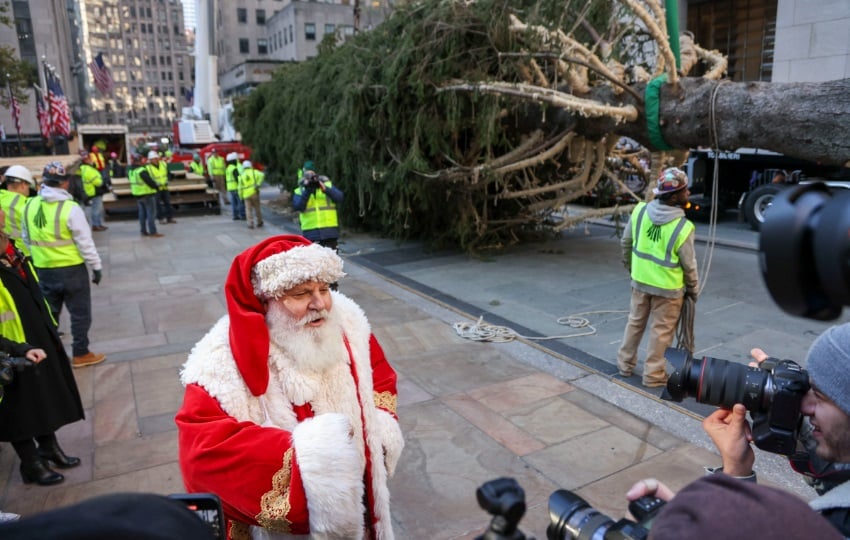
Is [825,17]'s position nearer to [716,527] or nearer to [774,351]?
[774,351]

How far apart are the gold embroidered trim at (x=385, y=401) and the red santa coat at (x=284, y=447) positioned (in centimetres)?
8

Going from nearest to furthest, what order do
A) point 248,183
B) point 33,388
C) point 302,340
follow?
point 302,340
point 33,388
point 248,183

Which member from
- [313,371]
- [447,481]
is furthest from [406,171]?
[313,371]

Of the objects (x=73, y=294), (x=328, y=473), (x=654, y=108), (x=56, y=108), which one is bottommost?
(x=73, y=294)

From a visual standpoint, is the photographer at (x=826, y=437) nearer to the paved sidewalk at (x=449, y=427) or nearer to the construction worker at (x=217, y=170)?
the paved sidewalk at (x=449, y=427)

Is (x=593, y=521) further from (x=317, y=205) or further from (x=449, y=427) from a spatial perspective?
(x=317, y=205)

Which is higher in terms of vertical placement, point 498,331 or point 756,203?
point 756,203

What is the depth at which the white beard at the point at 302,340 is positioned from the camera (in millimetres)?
2164

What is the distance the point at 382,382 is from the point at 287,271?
0.66 m

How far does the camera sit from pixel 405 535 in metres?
3.26

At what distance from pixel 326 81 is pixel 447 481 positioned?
1052 centimetres

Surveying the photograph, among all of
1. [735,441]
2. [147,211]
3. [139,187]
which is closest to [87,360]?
[735,441]

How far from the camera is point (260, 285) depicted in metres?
2.16

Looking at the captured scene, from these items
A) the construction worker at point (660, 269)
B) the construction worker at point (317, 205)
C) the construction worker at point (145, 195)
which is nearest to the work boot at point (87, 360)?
the construction worker at point (317, 205)
